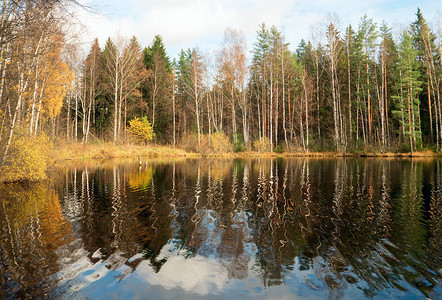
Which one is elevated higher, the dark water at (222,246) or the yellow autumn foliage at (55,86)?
the yellow autumn foliage at (55,86)

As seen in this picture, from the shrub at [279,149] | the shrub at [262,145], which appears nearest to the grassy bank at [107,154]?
the shrub at [262,145]

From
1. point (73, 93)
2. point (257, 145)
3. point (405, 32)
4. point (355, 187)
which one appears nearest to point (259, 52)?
point (257, 145)

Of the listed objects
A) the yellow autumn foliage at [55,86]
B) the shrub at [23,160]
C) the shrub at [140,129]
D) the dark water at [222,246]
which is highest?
the yellow autumn foliage at [55,86]

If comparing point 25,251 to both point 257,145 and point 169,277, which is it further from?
point 257,145

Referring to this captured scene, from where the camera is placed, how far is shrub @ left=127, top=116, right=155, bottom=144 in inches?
1512

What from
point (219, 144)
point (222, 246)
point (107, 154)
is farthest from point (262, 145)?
point (222, 246)

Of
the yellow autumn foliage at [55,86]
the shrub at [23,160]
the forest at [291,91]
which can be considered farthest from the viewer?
the forest at [291,91]

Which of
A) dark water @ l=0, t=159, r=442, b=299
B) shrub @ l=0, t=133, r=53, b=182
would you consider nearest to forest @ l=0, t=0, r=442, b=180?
shrub @ l=0, t=133, r=53, b=182

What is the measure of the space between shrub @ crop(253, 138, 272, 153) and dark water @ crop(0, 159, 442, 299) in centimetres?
2579

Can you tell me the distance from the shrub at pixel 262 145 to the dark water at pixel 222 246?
84.6 feet

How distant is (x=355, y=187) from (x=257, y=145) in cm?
2421

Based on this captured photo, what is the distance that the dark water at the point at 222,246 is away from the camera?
399 cm

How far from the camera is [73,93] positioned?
122ft

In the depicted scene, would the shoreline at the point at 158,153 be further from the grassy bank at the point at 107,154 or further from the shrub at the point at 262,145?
the shrub at the point at 262,145
